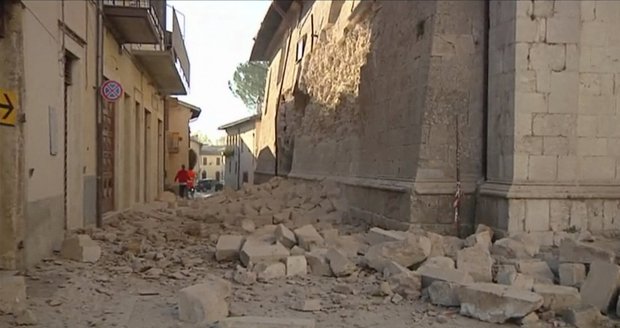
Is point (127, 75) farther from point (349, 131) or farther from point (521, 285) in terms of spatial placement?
point (521, 285)

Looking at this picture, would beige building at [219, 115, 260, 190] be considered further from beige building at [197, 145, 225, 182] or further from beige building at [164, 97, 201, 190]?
beige building at [197, 145, 225, 182]

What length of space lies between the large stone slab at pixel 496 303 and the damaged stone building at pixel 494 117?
236 centimetres

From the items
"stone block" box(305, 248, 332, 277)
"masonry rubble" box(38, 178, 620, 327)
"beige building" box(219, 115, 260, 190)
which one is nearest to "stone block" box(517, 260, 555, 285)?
"masonry rubble" box(38, 178, 620, 327)

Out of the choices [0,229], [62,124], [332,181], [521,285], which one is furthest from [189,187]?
[521,285]

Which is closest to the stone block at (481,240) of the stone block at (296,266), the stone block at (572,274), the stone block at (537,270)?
the stone block at (537,270)

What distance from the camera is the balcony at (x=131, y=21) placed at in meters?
10.6

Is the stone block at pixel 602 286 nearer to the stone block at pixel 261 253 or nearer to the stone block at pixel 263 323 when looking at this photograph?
the stone block at pixel 263 323

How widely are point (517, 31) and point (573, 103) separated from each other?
1059 mm

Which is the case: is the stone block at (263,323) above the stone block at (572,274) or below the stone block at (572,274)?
below

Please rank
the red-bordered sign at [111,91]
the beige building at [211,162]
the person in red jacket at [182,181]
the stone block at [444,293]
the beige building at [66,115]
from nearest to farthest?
the stone block at [444,293], the beige building at [66,115], the red-bordered sign at [111,91], the person in red jacket at [182,181], the beige building at [211,162]

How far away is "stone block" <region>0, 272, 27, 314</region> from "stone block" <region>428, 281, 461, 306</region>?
126 inches

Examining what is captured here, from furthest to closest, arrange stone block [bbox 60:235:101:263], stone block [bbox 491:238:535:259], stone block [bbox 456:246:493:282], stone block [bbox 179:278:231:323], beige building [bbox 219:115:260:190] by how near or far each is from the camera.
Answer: beige building [bbox 219:115:260:190] < stone block [bbox 60:235:101:263] < stone block [bbox 491:238:535:259] < stone block [bbox 456:246:493:282] < stone block [bbox 179:278:231:323]

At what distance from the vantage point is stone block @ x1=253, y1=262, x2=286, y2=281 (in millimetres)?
5983

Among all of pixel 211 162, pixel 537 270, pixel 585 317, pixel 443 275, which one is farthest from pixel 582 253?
pixel 211 162
